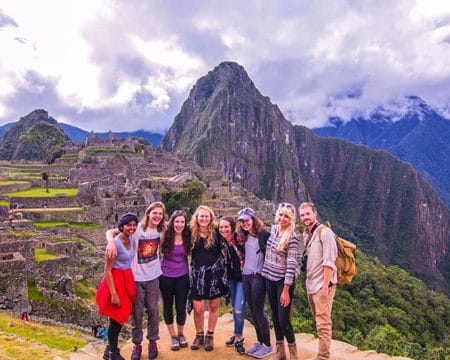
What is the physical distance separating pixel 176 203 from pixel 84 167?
1202 centimetres

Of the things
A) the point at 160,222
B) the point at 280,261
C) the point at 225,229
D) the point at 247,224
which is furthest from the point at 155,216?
the point at 280,261

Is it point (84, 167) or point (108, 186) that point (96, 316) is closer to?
point (108, 186)

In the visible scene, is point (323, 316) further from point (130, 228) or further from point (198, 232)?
point (130, 228)

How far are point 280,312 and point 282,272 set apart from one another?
632 mm

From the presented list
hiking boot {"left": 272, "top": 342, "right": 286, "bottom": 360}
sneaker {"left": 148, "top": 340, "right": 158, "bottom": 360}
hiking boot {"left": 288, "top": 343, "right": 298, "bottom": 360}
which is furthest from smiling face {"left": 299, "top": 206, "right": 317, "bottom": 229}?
sneaker {"left": 148, "top": 340, "right": 158, "bottom": 360}

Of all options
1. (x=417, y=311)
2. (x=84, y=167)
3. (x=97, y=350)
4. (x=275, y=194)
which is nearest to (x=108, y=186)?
(x=84, y=167)

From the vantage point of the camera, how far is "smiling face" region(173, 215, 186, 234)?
690cm

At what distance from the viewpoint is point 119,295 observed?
6238 mm

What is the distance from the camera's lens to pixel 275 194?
178250mm

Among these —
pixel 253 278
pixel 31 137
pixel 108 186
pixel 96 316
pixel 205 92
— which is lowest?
pixel 96 316

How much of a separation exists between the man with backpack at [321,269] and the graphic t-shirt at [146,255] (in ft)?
8.23

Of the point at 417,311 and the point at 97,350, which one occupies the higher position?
the point at 97,350

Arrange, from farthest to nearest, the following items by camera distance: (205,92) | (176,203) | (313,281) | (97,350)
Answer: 1. (205,92)
2. (176,203)
3. (97,350)
4. (313,281)

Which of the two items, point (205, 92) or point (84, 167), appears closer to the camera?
point (84, 167)
